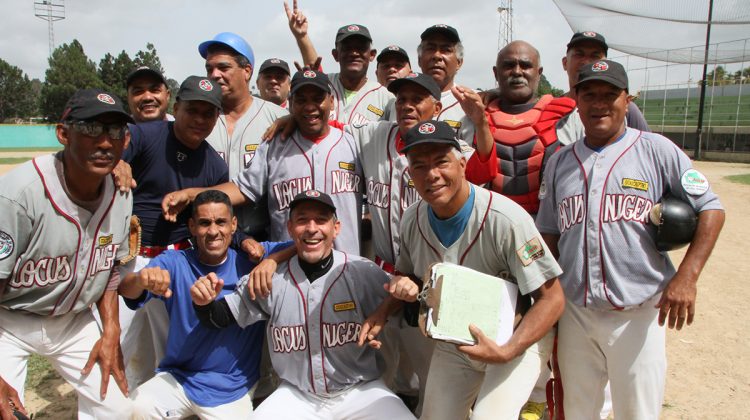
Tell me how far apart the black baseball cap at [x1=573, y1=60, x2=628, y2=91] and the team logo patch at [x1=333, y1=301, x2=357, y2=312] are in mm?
1975

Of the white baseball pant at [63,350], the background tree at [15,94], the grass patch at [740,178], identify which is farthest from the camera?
the background tree at [15,94]

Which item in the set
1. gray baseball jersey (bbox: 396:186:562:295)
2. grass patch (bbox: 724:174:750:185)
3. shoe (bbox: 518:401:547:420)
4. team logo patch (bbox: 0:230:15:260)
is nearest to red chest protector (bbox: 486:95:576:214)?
gray baseball jersey (bbox: 396:186:562:295)

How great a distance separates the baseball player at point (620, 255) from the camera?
2992 mm

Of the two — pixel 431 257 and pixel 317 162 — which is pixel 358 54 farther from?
pixel 431 257

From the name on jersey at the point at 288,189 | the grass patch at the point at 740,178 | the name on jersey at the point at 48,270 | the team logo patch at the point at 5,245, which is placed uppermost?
the name on jersey at the point at 288,189

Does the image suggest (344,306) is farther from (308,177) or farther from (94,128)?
(94,128)

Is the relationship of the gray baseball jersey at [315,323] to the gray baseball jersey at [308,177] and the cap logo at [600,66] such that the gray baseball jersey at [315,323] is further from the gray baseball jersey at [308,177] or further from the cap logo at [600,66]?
the cap logo at [600,66]

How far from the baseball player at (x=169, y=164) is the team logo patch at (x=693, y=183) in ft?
10.1

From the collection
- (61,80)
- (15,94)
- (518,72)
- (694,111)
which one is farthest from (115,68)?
(518,72)

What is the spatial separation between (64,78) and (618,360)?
58182mm

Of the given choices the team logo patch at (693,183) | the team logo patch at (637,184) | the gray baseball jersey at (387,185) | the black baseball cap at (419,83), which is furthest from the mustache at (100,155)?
the team logo patch at (693,183)

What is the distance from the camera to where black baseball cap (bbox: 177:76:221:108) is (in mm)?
3766

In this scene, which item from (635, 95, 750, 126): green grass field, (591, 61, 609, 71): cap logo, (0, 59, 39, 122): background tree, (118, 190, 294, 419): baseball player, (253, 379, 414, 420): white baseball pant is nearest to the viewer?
(591, 61, 609, 71): cap logo

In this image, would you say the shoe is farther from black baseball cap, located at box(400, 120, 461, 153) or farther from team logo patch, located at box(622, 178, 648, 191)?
black baseball cap, located at box(400, 120, 461, 153)
